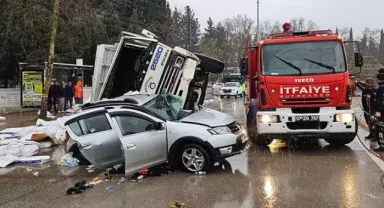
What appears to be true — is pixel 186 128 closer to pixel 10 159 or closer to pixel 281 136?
pixel 281 136

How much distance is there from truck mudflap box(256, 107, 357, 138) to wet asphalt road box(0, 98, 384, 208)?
0.53 metres

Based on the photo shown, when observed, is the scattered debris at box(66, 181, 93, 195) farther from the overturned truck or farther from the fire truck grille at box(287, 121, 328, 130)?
the fire truck grille at box(287, 121, 328, 130)

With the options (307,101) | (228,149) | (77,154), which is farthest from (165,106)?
(307,101)

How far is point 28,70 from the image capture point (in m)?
22.6

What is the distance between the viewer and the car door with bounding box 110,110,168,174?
7582 millimetres

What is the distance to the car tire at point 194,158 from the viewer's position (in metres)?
7.87

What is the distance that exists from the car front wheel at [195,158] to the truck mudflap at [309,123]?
2.26m

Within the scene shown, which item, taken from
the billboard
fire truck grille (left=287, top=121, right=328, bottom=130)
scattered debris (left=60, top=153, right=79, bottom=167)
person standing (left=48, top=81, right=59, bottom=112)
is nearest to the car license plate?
fire truck grille (left=287, top=121, right=328, bottom=130)

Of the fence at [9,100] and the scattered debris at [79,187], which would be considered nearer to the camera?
the scattered debris at [79,187]

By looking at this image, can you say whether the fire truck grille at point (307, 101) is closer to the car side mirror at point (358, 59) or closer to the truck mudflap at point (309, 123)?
the truck mudflap at point (309, 123)

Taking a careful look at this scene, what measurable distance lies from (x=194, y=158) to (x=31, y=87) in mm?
17205

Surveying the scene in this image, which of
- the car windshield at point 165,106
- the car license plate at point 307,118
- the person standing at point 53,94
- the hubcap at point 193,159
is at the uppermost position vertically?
the person standing at point 53,94

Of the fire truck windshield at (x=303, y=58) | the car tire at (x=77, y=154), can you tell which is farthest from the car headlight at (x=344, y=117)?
the car tire at (x=77, y=154)

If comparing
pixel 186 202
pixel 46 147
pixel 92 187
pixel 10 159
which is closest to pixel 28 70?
pixel 46 147
